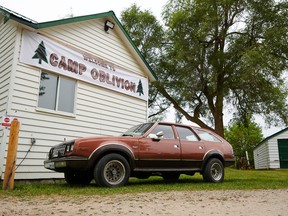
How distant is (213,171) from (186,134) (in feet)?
4.48

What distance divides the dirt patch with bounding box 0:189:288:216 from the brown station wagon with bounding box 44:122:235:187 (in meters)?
1.35

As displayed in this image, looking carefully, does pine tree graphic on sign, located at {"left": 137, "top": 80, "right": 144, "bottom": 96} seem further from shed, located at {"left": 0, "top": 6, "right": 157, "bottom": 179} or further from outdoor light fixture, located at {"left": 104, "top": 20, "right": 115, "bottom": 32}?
outdoor light fixture, located at {"left": 104, "top": 20, "right": 115, "bottom": 32}

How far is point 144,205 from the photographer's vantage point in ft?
14.2

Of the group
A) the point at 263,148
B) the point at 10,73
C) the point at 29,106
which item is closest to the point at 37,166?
the point at 29,106

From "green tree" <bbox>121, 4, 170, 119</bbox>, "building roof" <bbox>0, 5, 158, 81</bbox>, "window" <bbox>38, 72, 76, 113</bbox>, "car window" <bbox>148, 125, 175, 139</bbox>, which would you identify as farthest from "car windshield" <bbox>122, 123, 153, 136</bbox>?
"green tree" <bbox>121, 4, 170, 119</bbox>

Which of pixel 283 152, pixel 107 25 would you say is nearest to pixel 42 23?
pixel 107 25

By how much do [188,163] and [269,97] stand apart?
12218 millimetres

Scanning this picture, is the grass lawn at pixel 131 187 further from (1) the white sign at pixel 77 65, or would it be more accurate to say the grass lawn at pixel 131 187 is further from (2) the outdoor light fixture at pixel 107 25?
(2) the outdoor light fixture at pixel 107 25

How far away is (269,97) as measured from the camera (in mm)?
18000

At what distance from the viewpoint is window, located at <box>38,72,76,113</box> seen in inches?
351

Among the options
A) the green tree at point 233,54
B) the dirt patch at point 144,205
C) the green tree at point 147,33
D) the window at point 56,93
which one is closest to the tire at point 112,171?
the dirt patch at point 144,205

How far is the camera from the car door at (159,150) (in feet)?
23.6

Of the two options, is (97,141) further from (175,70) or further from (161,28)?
(161,28)

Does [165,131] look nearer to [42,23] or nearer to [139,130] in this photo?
[139,130]
